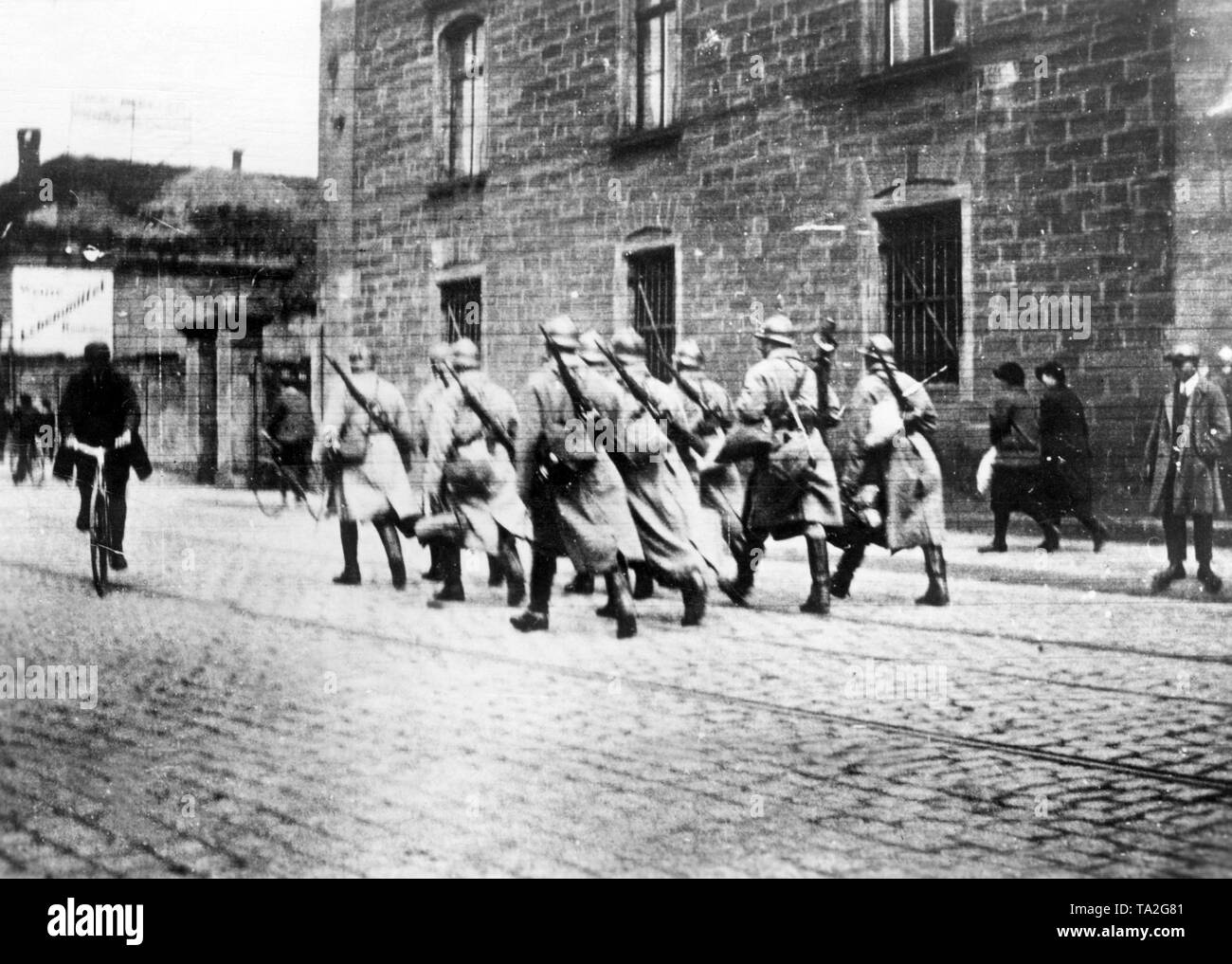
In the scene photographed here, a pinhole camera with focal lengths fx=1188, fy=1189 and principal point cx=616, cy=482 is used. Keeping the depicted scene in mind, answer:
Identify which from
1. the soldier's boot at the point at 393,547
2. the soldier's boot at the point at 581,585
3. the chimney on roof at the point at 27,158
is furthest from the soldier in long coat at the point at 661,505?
the chimney on roof at the point at 27,158

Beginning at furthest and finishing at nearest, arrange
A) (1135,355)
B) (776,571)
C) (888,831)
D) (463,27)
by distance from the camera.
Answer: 1. (463,27)
2. (776,571)
3. (1135,355)
4. (888,831)

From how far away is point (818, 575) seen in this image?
160 inches

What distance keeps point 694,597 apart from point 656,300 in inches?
41.0

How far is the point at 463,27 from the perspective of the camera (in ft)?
14.4

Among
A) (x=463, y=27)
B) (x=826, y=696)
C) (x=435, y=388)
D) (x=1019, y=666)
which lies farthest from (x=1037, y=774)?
(x=463, y=27)

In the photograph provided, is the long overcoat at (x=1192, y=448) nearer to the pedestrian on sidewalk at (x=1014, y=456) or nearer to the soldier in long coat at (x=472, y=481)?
the pedestrian on sidewalk at (x=1014, y=456)

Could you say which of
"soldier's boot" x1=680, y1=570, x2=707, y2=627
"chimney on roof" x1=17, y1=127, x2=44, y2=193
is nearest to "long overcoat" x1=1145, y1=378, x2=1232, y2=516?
"soldier's boot" x1=680, y1=570, x2=707, y2=627

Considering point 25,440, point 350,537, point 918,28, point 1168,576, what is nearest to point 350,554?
point 350,537

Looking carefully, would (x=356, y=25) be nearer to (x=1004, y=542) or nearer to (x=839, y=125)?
(x=839, y=125)

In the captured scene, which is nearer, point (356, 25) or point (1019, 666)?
point (1019, 666)

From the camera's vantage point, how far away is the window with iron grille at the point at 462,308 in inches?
165

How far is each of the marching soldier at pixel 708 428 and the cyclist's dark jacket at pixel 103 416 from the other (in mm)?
1861

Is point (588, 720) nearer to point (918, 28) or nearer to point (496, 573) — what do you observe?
point (496, 573)
